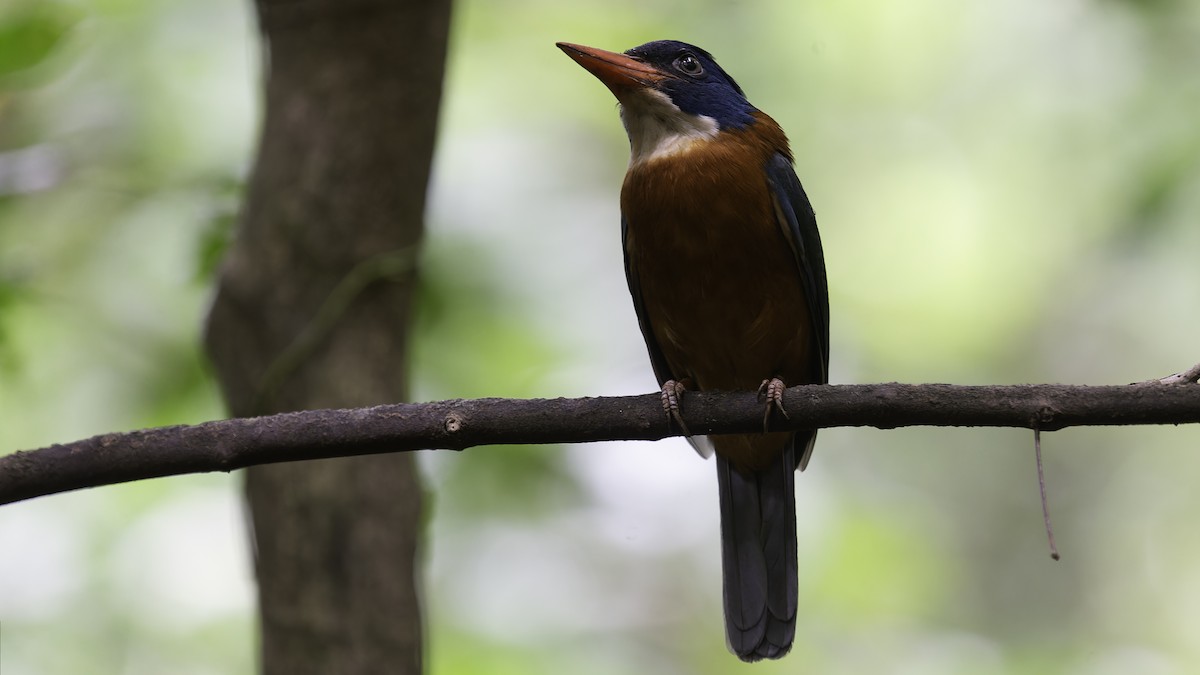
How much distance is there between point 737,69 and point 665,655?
356 centimetres

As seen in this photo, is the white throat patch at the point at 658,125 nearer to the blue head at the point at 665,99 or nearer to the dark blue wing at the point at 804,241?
the blue head at the point at 665,99

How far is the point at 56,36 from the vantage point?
3.24m

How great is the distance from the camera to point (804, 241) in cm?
347

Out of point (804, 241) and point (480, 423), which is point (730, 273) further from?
point (480, 423)

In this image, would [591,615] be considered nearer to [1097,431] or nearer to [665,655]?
[665,655]

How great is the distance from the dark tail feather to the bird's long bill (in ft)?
4.14

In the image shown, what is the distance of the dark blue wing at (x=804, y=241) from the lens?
11.3 ft

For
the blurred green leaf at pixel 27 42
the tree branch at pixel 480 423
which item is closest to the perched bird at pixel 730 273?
the tree branch at pixel 480 423

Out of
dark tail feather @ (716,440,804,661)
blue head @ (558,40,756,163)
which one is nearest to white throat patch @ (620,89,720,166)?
blue head @ (558,40,756,163)

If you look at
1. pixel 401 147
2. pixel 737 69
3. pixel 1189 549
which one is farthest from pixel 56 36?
pixel 1189 549

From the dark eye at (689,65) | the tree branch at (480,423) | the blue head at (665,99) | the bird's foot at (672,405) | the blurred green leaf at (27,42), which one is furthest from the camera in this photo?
the dark eye at (689,65)

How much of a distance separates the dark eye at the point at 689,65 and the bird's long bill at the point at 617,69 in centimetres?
10

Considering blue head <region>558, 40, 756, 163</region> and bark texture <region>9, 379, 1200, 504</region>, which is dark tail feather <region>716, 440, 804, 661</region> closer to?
blue head <region>558, 40, 756, 163</region>

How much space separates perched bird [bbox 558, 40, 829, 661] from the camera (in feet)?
11.0
